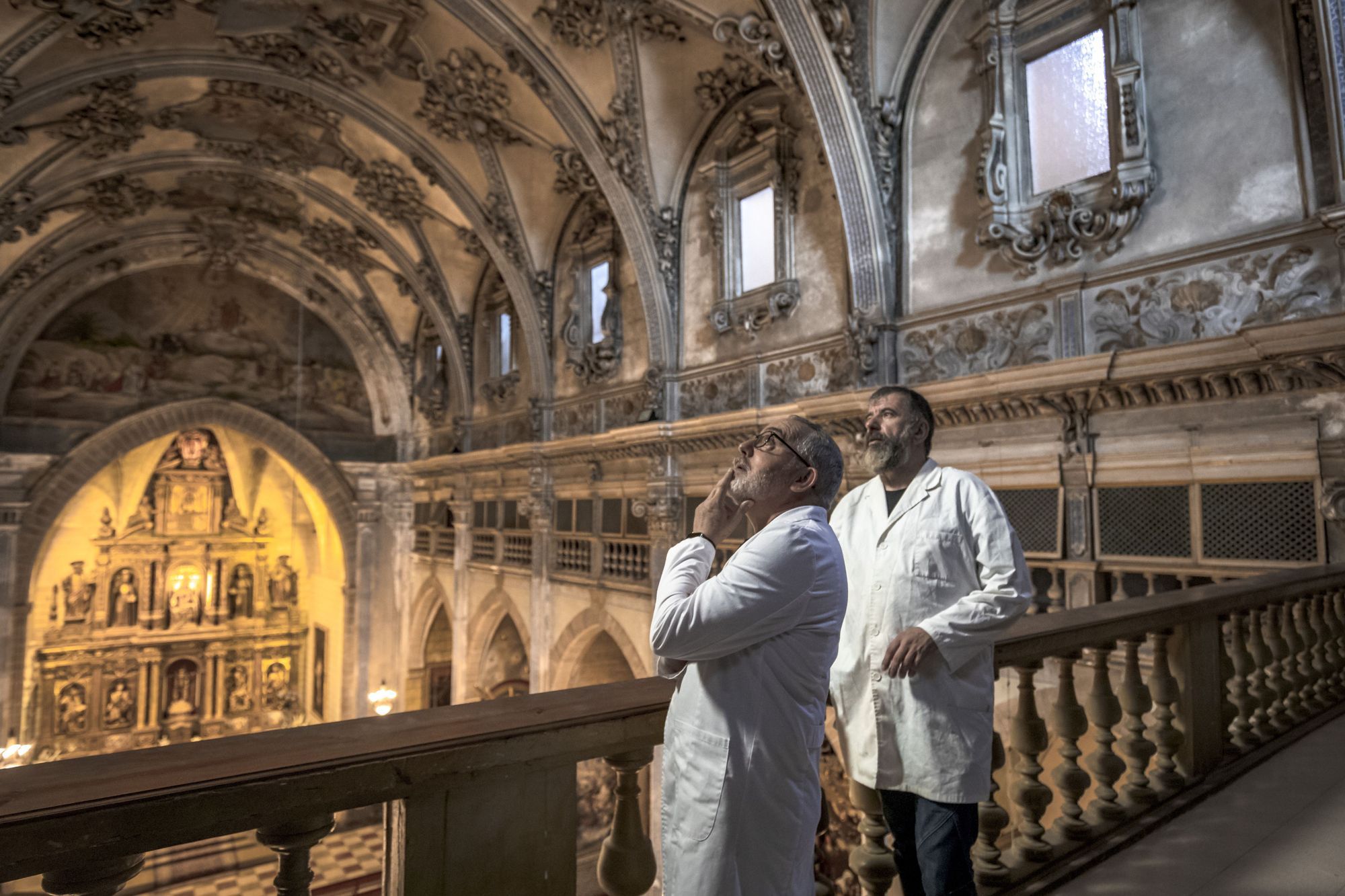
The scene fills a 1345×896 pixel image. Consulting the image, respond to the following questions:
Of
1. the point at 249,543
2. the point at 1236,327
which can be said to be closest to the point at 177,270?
the point at 249,543

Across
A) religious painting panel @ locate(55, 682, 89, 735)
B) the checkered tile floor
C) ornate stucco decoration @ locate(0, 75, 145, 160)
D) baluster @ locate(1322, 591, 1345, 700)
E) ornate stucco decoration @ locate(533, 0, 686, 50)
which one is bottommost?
the checkered tile floor

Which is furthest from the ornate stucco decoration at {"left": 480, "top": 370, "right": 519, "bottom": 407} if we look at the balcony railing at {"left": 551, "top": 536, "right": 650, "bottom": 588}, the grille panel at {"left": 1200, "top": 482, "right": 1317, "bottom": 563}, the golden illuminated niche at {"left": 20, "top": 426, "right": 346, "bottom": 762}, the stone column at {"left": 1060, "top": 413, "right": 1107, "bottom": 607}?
the grille panel at {"left": 1200, "top": 482, "right": 1317, "bottom": 563}

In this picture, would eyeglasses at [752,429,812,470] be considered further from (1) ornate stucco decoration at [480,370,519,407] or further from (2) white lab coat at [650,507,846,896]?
(1) ornate stucco decoration at [480,370,519,407]

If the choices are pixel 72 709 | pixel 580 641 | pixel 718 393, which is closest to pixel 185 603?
pixel 72 709

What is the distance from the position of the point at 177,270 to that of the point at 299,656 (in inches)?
409

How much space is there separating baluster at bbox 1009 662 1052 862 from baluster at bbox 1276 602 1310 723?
87.6 inches

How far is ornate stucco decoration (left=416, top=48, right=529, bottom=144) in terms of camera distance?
409 inches

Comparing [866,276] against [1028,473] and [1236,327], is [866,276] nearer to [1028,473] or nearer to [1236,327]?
[1028,473]

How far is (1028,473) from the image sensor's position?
649 centimetres

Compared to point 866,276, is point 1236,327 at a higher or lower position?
lower

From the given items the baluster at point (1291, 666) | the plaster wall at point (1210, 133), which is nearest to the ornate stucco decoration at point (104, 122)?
the plaster wall at point (1210, 133)

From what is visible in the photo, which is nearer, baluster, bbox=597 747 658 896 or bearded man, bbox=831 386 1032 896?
baluster, bbox=597 747 658 896

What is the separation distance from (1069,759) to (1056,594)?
3737mm

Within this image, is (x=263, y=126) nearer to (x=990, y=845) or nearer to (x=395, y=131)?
(x=395, y=131)
